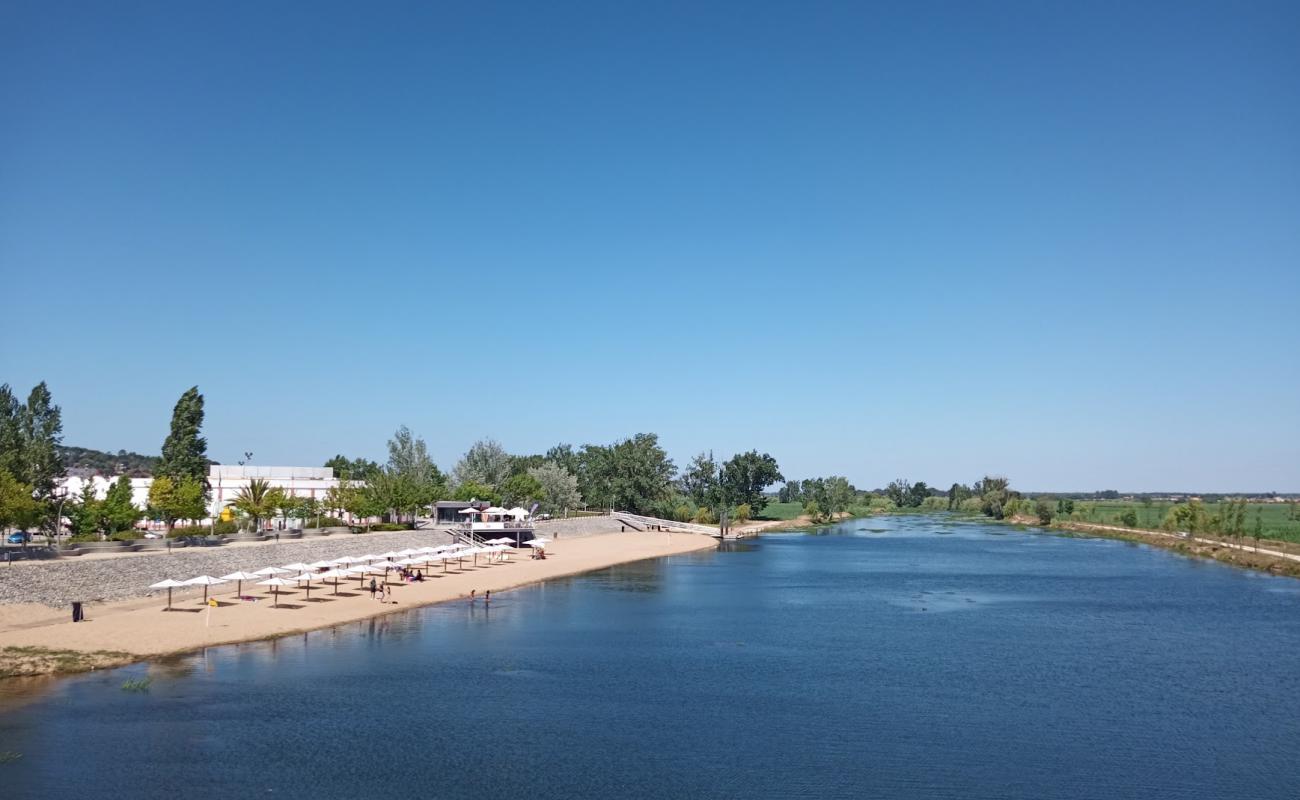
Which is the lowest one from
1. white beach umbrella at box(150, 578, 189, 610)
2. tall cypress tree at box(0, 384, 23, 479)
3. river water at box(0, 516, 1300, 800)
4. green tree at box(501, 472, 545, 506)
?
river water at box(0, 516, 1300, 800)

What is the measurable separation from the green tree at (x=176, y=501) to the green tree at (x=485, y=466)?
219 ft

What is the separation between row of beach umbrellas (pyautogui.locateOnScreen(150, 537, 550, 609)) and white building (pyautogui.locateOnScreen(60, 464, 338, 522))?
21.1m

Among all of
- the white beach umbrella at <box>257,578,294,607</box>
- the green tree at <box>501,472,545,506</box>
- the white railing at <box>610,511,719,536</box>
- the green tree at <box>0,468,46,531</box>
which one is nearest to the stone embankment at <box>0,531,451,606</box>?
the white beach umbrella at <box>257,578,294,607</box>

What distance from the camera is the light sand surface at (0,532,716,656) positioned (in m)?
47.9

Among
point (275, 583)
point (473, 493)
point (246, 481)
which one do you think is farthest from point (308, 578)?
point (473, 493)

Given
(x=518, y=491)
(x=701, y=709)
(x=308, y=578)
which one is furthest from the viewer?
(x=518, y=491)

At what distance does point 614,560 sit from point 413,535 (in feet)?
92.0

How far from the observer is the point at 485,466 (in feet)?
485

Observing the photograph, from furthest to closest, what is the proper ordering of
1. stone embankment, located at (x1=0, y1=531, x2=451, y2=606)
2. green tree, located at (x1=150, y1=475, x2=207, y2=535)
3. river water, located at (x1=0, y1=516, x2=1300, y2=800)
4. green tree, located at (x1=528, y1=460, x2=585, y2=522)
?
green tree, located at (x1=528, y1=460, x2=585, y2=522) → green tree, located at (x1=150, y1=475, x2=207, y2=535) → stone embankment, located at (x1=0, y1=531, x2=451, y2=606) → river water, located at (x1=0, y1=516, x2=1300, y2=800)

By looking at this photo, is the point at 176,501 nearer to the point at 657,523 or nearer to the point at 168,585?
the point at 168,585

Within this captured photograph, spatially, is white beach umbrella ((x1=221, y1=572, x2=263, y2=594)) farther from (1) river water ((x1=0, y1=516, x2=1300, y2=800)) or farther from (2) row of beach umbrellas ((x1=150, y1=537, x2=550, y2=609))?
(1) river water ((x1=0, y1=516, x2=1300, y2=800))

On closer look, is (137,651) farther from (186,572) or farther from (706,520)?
(706,520)

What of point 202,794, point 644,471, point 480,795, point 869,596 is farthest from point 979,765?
point 644,471

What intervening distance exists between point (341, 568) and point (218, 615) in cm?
1967
